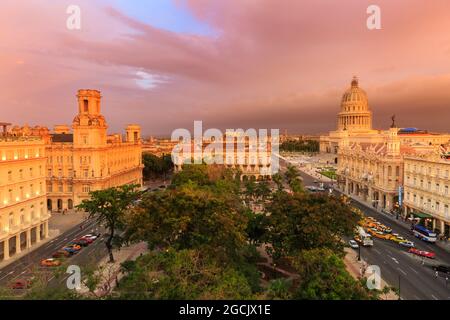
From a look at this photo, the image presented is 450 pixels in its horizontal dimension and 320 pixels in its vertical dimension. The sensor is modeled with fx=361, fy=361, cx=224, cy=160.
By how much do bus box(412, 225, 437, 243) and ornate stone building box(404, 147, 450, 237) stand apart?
281 centimetres

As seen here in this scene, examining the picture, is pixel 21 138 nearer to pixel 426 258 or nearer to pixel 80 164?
pixel 80 164

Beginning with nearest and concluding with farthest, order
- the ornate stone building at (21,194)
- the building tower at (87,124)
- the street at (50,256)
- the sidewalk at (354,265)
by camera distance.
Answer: the street at (50,256) → the sidewalk at (354,265) → the ornate stone building at (21,194) → the building tower at (87,124)

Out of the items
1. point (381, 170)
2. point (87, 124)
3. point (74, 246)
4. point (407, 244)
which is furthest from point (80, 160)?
point (381, 170)

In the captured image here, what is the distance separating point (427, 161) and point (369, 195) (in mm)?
27702

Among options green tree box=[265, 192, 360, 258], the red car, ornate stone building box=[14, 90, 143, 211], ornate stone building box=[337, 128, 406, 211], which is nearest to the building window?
ornate stone building box=[14, 90, 143, 211]

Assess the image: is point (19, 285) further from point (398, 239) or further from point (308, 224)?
point (398, 239)

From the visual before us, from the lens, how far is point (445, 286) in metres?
38.3

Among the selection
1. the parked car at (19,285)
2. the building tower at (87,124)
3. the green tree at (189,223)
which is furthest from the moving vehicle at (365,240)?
the building tower at (87,124)

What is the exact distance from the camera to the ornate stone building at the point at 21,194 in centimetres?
4719

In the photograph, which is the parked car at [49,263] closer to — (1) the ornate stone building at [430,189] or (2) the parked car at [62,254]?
(2) the parked car at [62,254]

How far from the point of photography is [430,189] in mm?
61438

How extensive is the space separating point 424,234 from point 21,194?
60034 millimetres

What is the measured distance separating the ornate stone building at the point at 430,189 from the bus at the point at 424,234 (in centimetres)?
281

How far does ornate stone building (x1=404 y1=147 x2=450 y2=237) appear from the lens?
5703 centimetres
